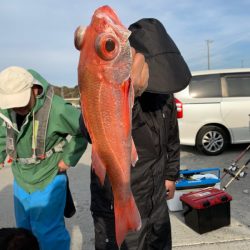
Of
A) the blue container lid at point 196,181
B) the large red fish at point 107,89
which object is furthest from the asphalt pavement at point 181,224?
the large red fish at point 107,89

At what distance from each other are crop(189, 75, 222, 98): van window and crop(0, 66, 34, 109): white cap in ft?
19.4

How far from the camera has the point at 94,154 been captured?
4.27 feet

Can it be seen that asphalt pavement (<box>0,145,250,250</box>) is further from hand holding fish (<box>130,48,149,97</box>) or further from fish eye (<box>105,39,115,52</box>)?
fish eye (<box>105,39,115,52</box>)

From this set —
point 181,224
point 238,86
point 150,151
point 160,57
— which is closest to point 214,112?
point 238,86

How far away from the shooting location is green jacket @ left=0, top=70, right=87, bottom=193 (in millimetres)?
2877

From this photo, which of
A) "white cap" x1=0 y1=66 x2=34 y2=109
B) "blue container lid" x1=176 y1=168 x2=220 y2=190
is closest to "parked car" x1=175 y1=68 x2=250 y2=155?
"blue container lid" x1=176 y1=168 x2=220 y2=190

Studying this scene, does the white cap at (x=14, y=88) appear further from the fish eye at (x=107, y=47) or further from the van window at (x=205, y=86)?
the van window at (x=205, y=86)

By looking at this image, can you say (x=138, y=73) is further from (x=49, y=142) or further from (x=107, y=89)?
(x=49, y=142)

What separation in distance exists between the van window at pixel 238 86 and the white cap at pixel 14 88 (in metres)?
6.47

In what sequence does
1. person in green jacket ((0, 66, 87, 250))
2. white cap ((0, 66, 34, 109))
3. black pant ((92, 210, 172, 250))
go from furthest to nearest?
1. person in green jacket ((0, 66, 87, 250))
2. white cap ((0, 66, 34, 109))
3. black pant ((92, 210, 172, 250))

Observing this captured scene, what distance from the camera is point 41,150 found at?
292cm

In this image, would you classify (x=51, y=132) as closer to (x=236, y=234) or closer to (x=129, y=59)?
(x=129, y=59)

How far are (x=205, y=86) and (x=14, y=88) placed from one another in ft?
20.7

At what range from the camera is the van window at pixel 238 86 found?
8.47 m
